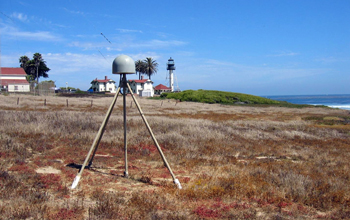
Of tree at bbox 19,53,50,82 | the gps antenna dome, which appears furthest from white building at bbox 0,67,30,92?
the gps antenna dome

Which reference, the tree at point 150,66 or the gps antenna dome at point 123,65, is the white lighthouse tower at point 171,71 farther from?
the gps antenna dome at point 123,65

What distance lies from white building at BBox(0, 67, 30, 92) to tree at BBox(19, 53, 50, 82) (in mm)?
20421

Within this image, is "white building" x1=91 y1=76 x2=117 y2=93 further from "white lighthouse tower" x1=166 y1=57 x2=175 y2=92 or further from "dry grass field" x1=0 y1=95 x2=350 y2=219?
"dry grass field" x1=0 y1=95 x2=350 y2=219

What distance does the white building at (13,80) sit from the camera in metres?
64.9

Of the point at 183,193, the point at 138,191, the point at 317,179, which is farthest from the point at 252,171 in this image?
the point at 138,191

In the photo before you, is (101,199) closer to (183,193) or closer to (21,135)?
(183,193)

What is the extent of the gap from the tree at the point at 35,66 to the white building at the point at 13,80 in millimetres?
20421

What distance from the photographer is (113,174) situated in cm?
718

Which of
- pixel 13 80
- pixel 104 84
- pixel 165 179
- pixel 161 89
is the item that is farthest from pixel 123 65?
pixel 161 89

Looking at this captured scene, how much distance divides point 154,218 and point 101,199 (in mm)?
1245

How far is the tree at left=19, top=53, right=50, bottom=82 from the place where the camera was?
96250mm

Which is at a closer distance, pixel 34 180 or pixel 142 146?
pixel 34 180

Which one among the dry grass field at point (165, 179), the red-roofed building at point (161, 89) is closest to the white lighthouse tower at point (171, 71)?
the red-roofed building at point (161, 89)

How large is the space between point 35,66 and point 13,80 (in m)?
29.5
